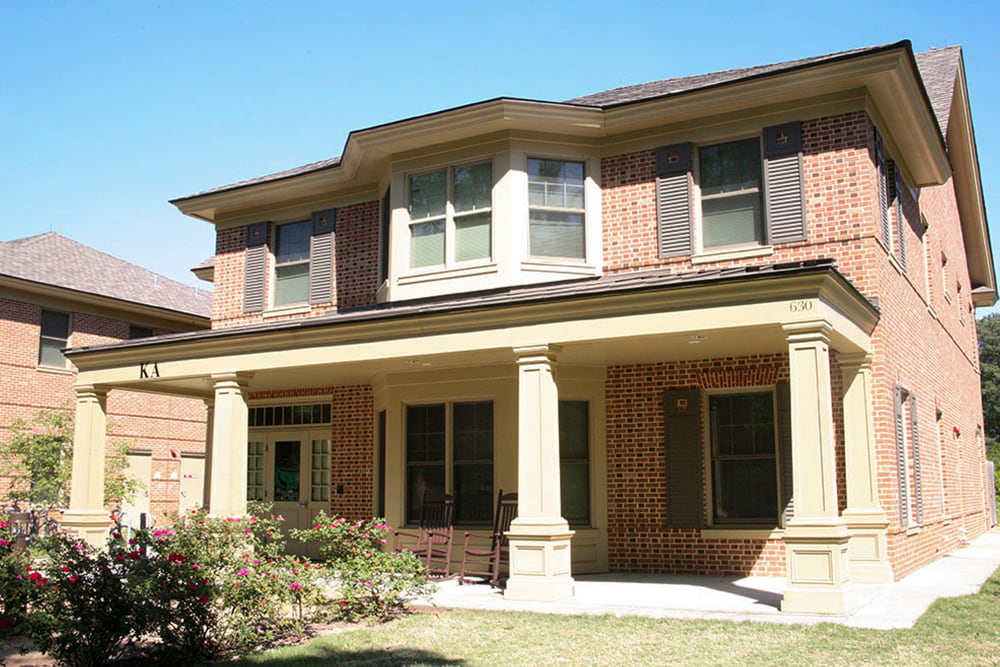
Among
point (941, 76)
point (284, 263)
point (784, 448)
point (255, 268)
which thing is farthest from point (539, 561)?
point (941, 76)

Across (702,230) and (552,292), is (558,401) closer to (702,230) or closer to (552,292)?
(552,292)

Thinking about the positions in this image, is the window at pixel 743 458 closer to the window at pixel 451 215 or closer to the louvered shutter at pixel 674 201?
the louvered shutter at pixel 674 201

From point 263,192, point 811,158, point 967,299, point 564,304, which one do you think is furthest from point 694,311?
point 967,299

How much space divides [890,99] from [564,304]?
5.47m

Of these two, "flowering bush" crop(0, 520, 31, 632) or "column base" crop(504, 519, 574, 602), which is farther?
"column base" crop(504, 519, 574, 602)

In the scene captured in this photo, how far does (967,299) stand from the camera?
2362 centimetres

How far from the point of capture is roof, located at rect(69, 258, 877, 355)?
9602mm

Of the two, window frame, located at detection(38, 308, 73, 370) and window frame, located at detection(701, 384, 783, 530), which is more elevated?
window frame, located at detection(38, 308, 73, 370)

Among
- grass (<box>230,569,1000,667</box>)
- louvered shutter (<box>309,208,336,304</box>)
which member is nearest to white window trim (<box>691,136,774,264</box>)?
grass (<box>230,569,1000,667</box>)

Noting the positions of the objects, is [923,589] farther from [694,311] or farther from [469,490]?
[469,490]

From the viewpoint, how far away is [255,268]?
16.8 metres

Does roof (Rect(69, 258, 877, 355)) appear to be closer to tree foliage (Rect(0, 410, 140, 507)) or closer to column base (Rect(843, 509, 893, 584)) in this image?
column base (Rect(843, 509, 893, 584))

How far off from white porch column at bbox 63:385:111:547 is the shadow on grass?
25.5 feet

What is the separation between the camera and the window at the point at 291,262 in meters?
16.5
